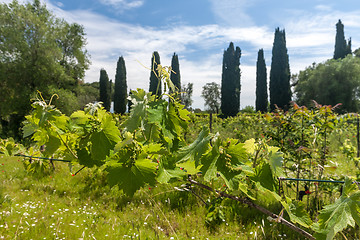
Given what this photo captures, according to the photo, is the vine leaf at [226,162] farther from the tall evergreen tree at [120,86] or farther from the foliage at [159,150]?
the tall evergreen tree at [120,86]

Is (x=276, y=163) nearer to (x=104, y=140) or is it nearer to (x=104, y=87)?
(x=104, y=140)

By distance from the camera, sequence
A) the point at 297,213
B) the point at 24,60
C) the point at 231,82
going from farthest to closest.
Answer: the point at 231,82, the point at 24,60, the point at 297,213

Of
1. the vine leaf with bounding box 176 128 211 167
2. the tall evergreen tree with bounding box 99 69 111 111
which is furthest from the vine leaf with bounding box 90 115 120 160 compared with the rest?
the tall evergreen tree with bounding box 99 69 111 111

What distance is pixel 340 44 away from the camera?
1264 inches

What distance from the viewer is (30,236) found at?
9.01 ft

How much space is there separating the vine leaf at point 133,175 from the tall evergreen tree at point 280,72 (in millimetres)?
26640

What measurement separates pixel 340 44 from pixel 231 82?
19.3 meters

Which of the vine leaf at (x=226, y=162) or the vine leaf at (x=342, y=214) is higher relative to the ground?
the vine leaf at (x=226, y=162)

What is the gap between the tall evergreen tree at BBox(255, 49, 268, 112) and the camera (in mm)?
27219

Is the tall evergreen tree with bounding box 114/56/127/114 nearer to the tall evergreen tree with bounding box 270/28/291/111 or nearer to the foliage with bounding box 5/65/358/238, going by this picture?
the tall evergreen tree with bounding box 270/28/291/111

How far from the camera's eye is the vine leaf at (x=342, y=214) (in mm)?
767

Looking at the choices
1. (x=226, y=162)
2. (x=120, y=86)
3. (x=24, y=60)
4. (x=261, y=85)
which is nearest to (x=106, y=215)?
(x=226, y=162)

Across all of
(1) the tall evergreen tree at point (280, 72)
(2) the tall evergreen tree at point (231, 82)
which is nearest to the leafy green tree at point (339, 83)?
(1) the tall evergreen tree at point (280, 72)

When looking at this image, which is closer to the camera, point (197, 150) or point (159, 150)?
point (197, 150)
